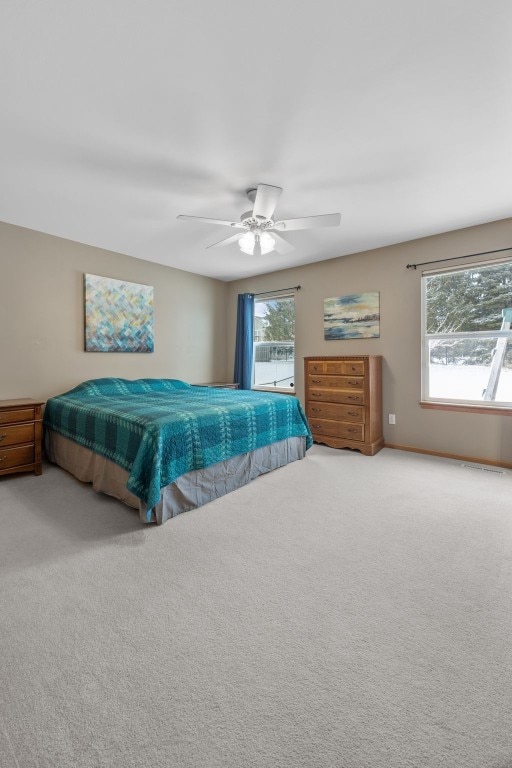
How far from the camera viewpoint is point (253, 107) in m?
1.91

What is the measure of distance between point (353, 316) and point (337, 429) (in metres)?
1.51

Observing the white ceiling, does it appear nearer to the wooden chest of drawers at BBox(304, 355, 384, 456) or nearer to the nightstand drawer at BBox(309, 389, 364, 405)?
the wooden chest of drawers at BBox(304, 355, 384, 456)

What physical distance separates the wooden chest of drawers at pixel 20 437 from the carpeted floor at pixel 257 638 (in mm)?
726

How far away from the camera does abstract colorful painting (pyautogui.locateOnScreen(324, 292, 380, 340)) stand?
4.38 metres

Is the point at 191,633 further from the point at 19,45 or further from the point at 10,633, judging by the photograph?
the point at 19,45

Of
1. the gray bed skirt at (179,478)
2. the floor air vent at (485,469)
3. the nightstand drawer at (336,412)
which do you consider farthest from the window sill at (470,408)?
the gray bed skirt at (179,478)

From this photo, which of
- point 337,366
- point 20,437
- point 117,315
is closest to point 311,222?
point 337,366

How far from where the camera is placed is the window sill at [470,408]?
352cm

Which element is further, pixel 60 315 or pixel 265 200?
pixel 60 315

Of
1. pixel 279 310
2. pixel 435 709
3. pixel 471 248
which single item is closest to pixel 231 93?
pixel 435 709

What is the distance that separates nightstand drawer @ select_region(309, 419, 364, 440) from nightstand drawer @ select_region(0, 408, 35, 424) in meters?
3.08

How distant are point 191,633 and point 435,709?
89 centimetres

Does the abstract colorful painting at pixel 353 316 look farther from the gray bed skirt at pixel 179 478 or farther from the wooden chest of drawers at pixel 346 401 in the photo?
the gray bed skirt at pixel 179 478

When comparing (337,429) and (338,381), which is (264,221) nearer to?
(338,381)
